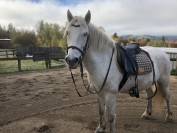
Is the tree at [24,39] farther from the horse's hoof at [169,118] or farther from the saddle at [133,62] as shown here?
the saddle at [133,62]

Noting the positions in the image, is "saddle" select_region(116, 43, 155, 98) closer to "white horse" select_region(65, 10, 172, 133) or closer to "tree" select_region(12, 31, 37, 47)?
"white horse" select_region(65, 10, 172, 133)

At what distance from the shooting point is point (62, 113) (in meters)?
5.28

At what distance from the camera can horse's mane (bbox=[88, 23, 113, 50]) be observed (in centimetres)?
346

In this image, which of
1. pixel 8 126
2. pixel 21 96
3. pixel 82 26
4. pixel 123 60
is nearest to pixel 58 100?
pixel 21 96

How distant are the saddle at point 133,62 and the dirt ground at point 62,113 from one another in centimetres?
85

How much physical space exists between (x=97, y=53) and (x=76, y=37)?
521 millimetres

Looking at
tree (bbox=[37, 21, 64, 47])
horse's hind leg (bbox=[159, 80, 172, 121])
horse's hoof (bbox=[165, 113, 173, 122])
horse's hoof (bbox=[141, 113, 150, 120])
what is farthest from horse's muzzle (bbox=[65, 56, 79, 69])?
tree (bbox=[37, 21, 64, 47])

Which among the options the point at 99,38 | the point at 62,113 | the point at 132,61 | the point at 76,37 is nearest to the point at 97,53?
the point at 99,38

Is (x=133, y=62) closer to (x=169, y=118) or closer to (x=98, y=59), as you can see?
(x=98, y=59)

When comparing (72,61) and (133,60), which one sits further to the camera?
(133,60)

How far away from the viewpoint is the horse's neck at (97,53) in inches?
138

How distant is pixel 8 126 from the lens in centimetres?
463

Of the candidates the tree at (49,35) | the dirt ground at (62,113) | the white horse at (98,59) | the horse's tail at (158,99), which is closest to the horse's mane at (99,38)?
the white horse at (98,59)

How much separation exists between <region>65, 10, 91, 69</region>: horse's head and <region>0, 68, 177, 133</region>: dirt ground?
165cm
